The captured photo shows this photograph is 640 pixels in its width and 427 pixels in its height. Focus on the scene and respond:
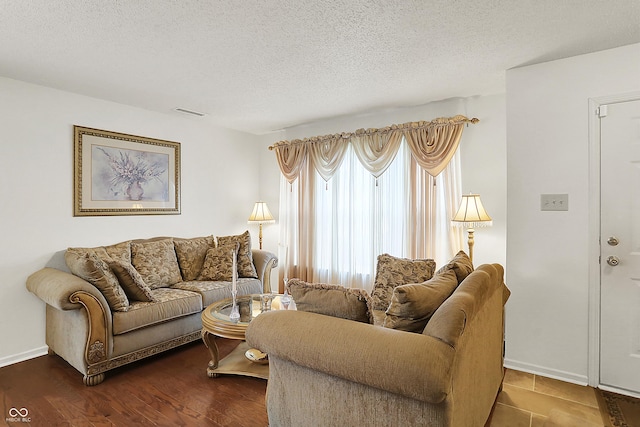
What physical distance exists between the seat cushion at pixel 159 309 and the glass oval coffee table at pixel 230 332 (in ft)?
1.25

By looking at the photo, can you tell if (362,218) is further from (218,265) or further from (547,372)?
(547,372)

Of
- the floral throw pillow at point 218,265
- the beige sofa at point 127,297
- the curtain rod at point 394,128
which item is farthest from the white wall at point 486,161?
the floral throw pillow at point 218,265

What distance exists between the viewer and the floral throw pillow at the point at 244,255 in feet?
13.2

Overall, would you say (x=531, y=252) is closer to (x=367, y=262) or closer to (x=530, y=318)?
(x=530, y=318)

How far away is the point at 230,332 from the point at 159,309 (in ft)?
2.92

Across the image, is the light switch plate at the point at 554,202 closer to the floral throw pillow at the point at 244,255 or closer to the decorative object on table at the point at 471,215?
the decorative object on table at the point at 471,215

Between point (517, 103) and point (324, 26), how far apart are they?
1.70 m

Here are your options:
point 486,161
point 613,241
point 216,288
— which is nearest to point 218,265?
point 216,288

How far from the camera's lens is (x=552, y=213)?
2660 millimetres

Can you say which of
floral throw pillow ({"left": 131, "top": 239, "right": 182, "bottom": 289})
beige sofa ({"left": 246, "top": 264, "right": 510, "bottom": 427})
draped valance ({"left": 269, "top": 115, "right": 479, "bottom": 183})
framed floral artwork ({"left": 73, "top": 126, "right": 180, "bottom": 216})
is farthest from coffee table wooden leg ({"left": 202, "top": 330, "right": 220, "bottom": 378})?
draped valance ({"left": 269, "top": 115, "right": 479, "bottom": 183})

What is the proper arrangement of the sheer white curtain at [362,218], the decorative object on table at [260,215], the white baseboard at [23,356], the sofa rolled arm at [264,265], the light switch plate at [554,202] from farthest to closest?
the decorative object on table at [260,215] < the sofa rolled arm at [264,265] < the sheer white curtain at [362,218] < the white baseboard at [23,356] < the light switch plate at [554,202]

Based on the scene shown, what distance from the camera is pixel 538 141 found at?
271 cm

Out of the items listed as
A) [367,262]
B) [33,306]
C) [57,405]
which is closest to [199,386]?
[57,405]

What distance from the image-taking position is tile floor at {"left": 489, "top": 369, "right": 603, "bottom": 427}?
2141mm
